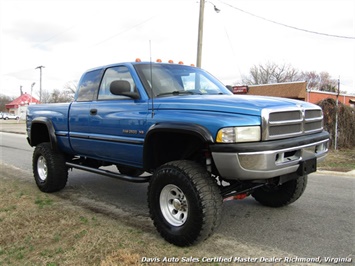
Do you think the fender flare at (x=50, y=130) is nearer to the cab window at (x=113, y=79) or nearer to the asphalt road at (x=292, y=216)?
the asphalt road at (x=292, y=216)

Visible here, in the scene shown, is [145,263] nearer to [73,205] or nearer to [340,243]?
[340,243]

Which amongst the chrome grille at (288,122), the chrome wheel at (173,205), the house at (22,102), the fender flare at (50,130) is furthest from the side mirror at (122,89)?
the house at (22,102)

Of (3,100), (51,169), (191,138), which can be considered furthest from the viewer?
(3,100)

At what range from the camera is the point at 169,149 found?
4.21 metres

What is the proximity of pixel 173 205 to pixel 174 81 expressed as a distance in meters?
1.70

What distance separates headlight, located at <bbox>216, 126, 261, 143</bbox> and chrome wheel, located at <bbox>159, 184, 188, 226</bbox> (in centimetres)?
80

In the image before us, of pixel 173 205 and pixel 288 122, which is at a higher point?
pixel 288 122

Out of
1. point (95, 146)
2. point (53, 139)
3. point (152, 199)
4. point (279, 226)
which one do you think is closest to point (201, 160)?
point (152, 199)

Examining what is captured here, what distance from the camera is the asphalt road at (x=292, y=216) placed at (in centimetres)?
371

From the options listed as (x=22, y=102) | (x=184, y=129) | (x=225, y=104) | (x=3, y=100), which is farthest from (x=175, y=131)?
(x=3, y=100)

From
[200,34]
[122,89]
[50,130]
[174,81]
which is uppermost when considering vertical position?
[200,34]

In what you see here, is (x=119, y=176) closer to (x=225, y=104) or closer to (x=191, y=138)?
(x=191, y=138)

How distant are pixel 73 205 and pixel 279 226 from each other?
3.10 metres

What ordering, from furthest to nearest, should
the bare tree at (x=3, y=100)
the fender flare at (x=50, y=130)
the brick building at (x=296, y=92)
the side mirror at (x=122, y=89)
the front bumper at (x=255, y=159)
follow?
the bare tree at (x=3, y=100) → the brick building at (x=296, y=92) → the fender flare at (x=50, y=130) → the side mirror at (x=122, y=89) → the front bumper at (x=255, y=159)
